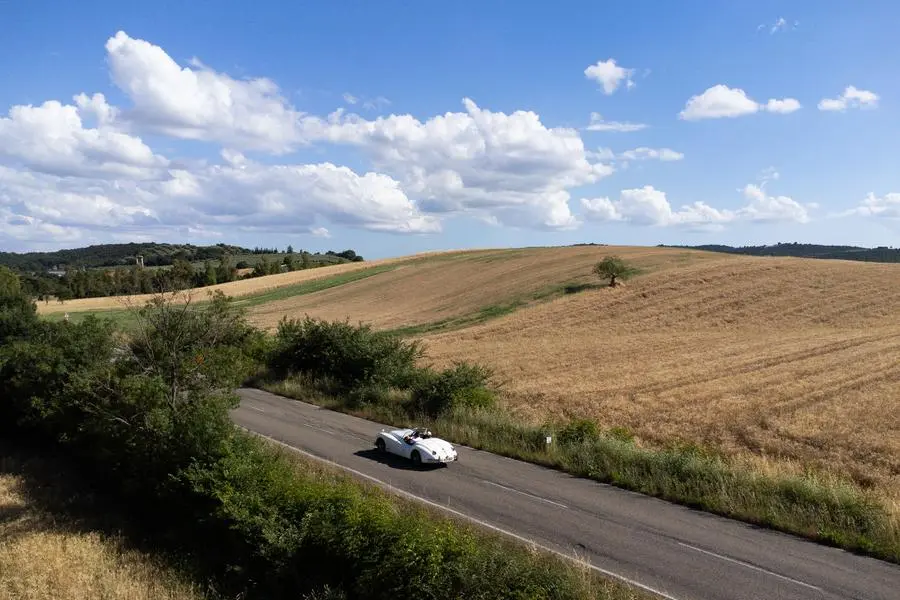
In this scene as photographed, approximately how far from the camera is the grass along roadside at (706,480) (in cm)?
1289

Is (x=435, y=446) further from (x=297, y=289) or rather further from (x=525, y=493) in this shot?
(x=297, y=289)

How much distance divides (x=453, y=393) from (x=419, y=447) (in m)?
5.41

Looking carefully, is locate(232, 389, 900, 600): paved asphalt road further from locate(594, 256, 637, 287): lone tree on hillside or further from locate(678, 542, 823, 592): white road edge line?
locate(594, 256, 637, 287): lone tree on hillside

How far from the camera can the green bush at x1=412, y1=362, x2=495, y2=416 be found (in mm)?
23734

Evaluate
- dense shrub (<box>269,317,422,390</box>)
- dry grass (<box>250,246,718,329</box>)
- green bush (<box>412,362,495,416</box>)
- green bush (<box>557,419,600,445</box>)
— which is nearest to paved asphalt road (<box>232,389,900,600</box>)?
green bush (<box>557,419,600,445</box>)

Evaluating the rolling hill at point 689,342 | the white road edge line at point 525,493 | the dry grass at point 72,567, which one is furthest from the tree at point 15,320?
the white road edge line at point 525,493

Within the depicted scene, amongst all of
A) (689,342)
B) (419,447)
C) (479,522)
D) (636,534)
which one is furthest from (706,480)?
(689,342)

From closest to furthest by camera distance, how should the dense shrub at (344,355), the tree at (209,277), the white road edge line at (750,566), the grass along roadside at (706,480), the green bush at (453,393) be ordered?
1. the white road edge line at (750,566)
2. the grass along roadside at (706,480)
3. the green bush at (453,393)
4. the dense shrub at (344,355)
5. the tree at (209,277)

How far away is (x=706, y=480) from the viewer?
1554 cm

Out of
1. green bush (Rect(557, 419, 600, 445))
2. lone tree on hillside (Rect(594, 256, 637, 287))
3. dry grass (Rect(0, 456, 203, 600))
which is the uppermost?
lone tree on hillside (Rect(594, 256, 637, 287))

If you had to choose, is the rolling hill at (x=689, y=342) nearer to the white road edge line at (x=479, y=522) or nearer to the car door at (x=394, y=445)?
the car door at (x=394, y=445)

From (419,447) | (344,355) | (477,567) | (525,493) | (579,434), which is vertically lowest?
(525,493)

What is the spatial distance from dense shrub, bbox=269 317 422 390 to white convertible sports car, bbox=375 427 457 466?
818cm

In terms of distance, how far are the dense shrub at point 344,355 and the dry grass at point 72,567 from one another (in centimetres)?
1450
